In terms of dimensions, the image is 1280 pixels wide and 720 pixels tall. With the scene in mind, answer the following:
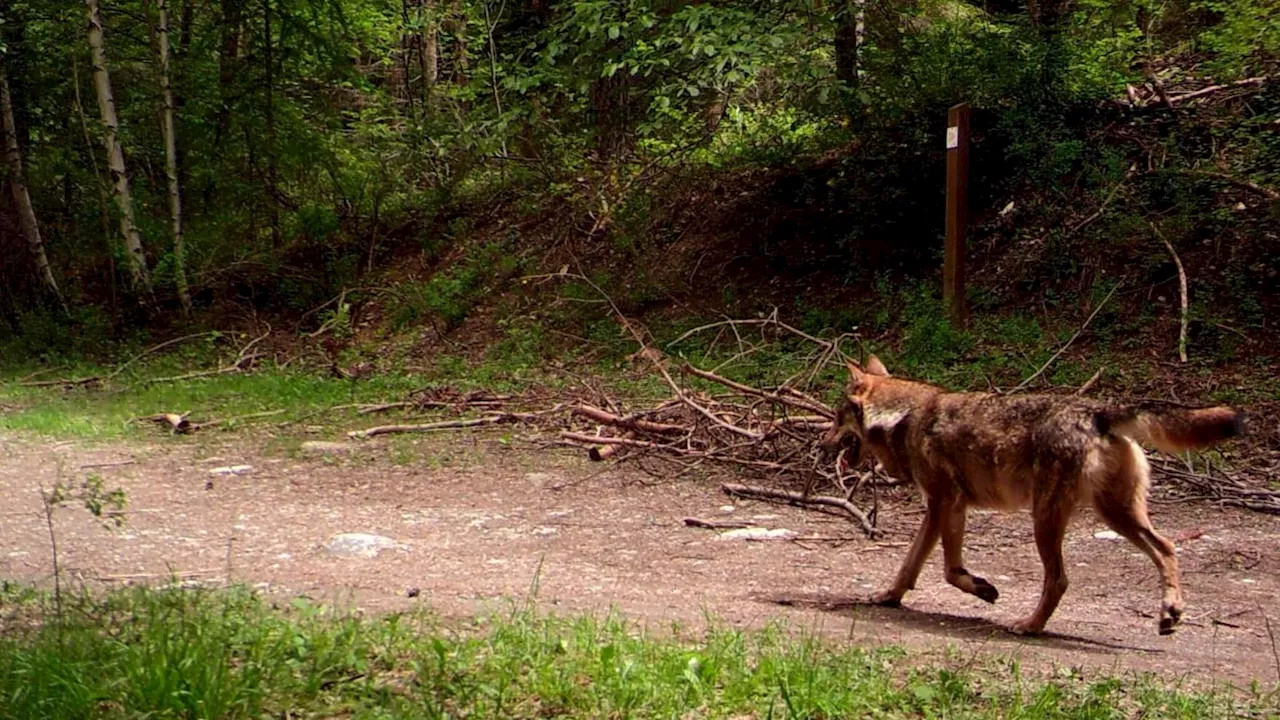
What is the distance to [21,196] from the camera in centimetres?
2078

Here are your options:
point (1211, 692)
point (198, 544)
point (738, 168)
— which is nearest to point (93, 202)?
point (738, 168)

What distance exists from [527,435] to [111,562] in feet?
17.0

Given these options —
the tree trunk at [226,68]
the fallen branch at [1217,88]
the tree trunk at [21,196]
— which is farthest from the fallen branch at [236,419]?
the fallen branch at [1217,88]

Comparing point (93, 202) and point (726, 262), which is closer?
point (726, 262)

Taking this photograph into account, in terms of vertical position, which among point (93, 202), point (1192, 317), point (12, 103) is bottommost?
point (1192, 317)

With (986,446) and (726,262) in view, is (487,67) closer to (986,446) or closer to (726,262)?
(726,262)

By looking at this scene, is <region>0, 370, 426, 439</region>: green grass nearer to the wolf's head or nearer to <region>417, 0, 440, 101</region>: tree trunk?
the wolf's head

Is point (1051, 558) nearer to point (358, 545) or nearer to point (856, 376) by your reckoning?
point (856, 376)

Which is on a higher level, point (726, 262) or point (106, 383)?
point (726, 262)

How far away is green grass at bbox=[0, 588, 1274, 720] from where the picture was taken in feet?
12.8

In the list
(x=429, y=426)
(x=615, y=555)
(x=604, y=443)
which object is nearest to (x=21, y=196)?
(x=429, y=426)

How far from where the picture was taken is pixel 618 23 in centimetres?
1438

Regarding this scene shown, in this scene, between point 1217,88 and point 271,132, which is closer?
point 1217,88

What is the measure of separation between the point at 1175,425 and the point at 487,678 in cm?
343
